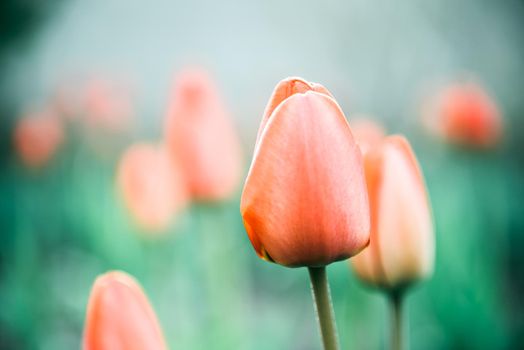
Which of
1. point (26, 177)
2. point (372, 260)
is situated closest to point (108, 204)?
point (26, 177)

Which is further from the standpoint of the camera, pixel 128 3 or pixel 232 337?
pixel 128 3

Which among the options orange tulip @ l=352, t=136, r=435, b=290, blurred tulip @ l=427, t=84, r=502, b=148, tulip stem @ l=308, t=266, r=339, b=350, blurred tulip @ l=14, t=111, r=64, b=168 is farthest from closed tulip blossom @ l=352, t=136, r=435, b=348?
blurred tulip @ l=14, t=111, r=64, b=168

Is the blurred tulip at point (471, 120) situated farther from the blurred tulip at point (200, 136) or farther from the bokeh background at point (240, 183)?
the blurred tulip at point (200, 136)

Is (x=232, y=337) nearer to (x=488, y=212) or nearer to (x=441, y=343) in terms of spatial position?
(x=441, y=343)

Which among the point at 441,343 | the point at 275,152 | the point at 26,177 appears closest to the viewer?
the point at 275,152

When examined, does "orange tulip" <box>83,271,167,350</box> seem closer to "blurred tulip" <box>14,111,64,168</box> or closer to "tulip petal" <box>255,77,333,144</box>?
"tulip petal" <box>255,77,333,144</box>

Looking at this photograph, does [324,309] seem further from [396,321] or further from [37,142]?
[37,142]

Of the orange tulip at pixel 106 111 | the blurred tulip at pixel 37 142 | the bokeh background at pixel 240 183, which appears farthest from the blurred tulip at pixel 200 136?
the orange tulip at pixel 106 111
